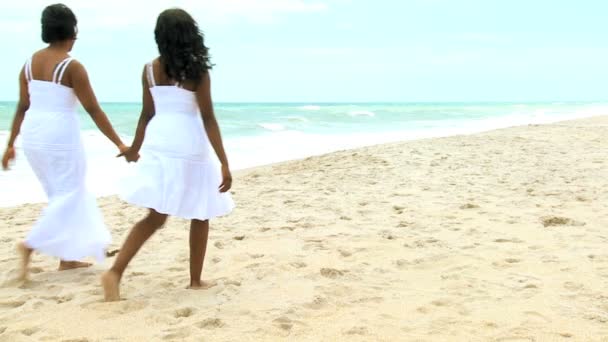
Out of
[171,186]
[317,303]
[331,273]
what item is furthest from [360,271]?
[171,186]

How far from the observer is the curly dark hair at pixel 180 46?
3436 mm

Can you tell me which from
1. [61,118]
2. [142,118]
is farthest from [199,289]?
[61,118]

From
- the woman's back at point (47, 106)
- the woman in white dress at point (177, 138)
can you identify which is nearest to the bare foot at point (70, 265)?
the woman's back at point (47, 106)

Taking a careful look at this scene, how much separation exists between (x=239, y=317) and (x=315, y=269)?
39.6 inches

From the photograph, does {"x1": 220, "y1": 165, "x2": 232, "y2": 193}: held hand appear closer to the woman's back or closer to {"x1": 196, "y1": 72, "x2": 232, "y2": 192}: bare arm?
{"x1": 196, "y1": 72, "x2": 232, "y2": 192}: bare arm

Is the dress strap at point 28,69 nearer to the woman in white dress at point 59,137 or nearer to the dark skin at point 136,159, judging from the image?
the woman in white dress at point 59,137

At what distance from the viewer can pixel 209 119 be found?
355cm

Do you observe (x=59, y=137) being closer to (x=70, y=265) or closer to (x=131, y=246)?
(x=131, y=246)

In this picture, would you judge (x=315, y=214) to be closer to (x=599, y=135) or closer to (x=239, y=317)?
(x=239, y=317)

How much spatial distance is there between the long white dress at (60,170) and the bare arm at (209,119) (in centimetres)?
100

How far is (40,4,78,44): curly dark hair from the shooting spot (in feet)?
13.1

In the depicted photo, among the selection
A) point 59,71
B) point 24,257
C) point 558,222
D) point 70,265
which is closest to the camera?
point 59,71

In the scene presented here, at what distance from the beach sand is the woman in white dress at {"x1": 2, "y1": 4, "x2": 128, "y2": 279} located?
0.29 meters

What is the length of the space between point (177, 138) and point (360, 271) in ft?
5.23
